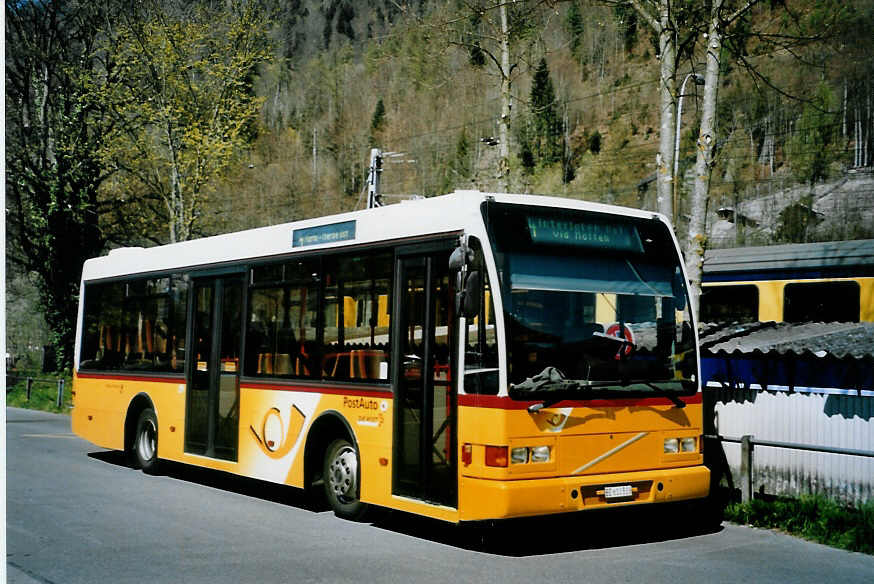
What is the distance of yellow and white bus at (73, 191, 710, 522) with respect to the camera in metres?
8.66

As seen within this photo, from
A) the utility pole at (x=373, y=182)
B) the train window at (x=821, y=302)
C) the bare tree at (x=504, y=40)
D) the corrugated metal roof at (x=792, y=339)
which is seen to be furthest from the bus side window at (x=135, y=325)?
the train window at (x=821, y=302)

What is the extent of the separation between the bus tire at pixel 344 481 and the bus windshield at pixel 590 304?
2583 millimetres

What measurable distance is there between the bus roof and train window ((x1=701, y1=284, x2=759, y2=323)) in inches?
479

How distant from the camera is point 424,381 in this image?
944 cm

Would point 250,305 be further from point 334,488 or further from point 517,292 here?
point 517,292

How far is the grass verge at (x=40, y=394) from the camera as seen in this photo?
101 ft

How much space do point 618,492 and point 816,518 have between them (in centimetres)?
246

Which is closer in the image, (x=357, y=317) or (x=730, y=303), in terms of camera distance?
(x=357, y=317)

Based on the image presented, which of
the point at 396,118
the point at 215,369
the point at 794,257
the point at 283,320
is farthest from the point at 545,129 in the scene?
the point at 283,320

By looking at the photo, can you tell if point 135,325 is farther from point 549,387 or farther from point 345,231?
point 549,387

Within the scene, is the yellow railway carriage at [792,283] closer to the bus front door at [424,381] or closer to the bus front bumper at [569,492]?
the bus front bumper at [569,492]

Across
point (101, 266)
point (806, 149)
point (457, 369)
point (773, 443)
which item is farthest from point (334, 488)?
point (806, 149)

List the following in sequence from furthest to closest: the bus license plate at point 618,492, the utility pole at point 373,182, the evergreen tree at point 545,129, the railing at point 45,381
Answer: the evergreen tree at point 545,129
the railing at point 45,381
the utility pole at point 373,182
the bus license plate at point 618,492

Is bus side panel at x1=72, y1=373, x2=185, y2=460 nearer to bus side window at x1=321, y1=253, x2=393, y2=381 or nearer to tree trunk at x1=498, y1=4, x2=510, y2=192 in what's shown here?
bus side window at x1=321, y1=253, x2=393, y2=381
